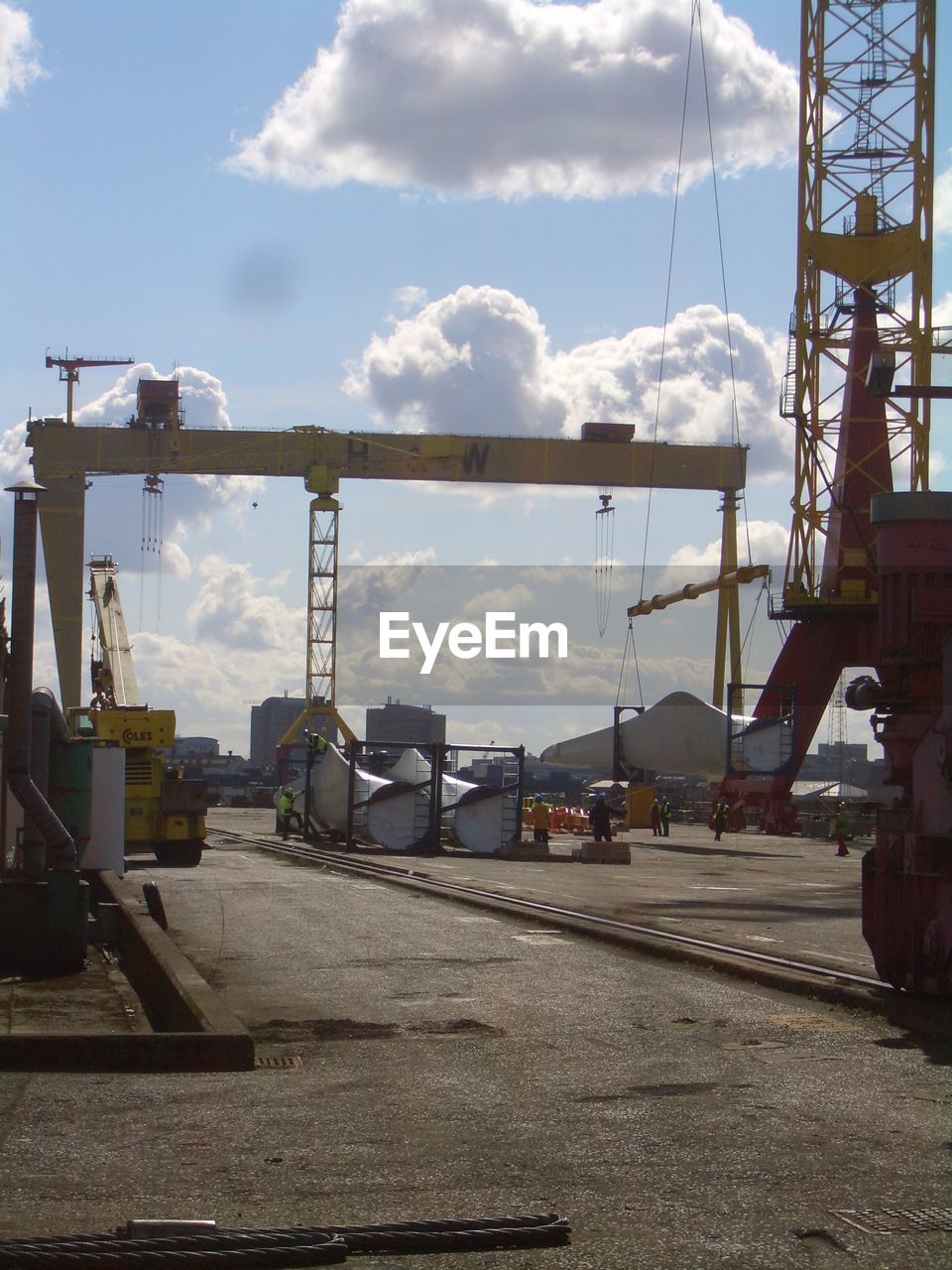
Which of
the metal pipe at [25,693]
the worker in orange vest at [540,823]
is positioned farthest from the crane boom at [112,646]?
the metal pipe at [25,693]

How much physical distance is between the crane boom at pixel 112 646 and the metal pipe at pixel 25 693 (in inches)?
1327

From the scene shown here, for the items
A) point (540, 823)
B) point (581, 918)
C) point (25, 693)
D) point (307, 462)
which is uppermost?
point (307, 462)

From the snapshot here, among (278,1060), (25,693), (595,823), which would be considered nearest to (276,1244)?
(278,1060)

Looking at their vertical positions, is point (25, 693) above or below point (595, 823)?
above

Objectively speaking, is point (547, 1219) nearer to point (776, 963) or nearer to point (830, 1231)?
point (830, 1231)

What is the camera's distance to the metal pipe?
464 inches

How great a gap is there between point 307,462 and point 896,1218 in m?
66.3

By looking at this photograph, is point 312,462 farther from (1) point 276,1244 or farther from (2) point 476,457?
(1) point 276,1244

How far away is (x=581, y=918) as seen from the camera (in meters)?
17.4

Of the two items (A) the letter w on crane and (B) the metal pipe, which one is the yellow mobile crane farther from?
(A) the letter w on crane

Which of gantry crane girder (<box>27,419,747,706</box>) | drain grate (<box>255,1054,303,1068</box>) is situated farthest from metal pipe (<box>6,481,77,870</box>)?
gantry crane girder (<box>27,419,747,706</box>)

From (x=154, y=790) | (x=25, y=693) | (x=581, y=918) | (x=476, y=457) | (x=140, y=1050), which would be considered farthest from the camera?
(x=476, y=457)

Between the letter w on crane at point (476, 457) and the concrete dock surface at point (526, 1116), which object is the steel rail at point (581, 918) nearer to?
the concrete dock surface at point (526, 1116)

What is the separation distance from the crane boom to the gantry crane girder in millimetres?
12873
